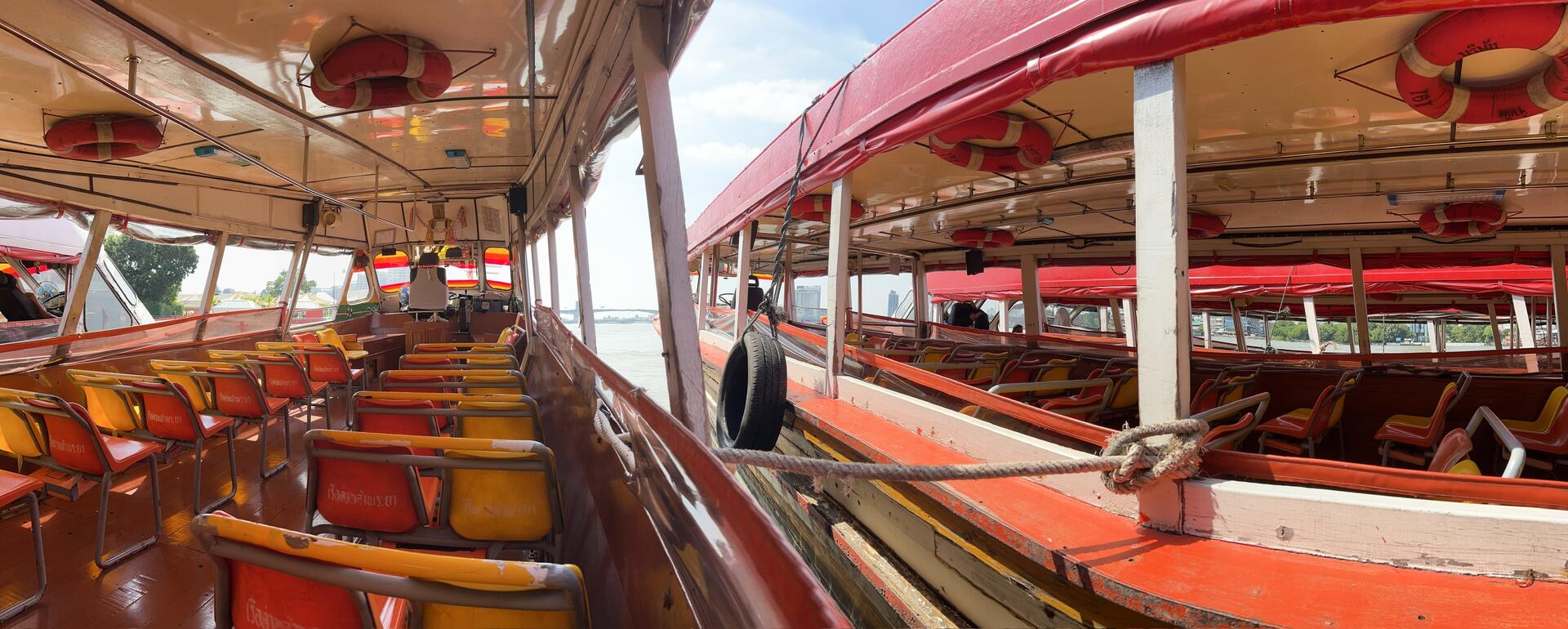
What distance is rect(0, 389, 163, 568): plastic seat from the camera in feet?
7.71

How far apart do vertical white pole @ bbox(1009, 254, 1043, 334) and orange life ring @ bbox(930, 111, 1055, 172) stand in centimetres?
415

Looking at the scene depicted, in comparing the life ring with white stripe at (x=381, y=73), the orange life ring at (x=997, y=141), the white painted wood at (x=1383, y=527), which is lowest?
the white painted wood at (x=1383, y=527)

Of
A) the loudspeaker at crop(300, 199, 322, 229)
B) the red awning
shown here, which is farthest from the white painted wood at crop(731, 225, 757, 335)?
the loudspeaker at crop(300, 199, 322, 229)

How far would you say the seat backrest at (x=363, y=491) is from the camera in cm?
174

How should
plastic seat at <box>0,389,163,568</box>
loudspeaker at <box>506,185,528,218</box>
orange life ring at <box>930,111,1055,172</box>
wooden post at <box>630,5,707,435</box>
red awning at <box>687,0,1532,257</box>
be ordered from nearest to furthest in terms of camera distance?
red awning at <box>687,0,1532,257</box> < wooden post at <box>630,5,707,435</box> < plastic seat at <box>0,389,163,568</box> < orange life ring at <box>930,111,1055,172</box> < loudspeaker at <box>506,185,528,218</box>

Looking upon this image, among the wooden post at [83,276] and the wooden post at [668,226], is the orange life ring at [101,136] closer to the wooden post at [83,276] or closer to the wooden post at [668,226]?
the wooden post at [83,276]

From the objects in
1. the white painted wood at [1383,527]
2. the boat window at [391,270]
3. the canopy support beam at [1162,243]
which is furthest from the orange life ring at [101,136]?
the boat window at [391,270]

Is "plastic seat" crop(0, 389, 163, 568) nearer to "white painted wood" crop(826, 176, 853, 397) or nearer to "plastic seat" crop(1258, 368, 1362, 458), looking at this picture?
"white painted wood" crop(826, 176, 853, 397)

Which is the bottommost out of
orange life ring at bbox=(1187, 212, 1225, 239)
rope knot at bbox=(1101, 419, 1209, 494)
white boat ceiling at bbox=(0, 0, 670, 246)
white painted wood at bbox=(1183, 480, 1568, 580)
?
white painted wood at bbox=(1183, 480, 1568, 580)

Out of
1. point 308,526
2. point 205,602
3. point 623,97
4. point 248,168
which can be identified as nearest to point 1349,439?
point 623,97

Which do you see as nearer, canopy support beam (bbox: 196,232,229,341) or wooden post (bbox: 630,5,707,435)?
wooden post (bbox: 630,5,707,435)

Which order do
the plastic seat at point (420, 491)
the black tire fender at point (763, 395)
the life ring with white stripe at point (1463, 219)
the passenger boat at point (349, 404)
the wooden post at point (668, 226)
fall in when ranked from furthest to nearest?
1. the life ring with white stripe at point (1463, 219)
2. the black tire fender at point (763, 395)
3. the wooden post at point (668, 226)
4. the plastic seat at point (420, 491)
5. the passenger boat at point (349, 404)

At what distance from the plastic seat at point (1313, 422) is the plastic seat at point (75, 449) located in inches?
212

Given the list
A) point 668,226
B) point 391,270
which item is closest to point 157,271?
point 391,270
